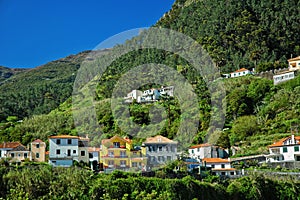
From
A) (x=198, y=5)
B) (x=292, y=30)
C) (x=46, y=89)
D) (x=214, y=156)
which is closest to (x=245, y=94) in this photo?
(x=214, y=156)

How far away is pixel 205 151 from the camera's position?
46.1 meters

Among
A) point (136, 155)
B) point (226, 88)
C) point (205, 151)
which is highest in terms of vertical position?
point (226, 88)

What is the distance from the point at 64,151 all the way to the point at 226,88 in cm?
3422

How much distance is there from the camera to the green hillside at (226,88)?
5331 centimetres

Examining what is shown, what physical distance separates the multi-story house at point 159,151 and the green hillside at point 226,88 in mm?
8538

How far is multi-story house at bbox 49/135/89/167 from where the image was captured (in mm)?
37906

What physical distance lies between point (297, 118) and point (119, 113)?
26.8 m

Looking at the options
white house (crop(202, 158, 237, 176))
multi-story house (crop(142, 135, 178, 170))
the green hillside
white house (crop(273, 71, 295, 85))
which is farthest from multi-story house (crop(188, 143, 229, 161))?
white house (crop(273, 71, 295, 85))

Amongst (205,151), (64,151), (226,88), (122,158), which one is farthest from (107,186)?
(226,88)

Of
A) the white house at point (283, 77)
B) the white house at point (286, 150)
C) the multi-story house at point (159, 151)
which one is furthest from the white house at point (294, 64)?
the multi-story house at point (159, 151)

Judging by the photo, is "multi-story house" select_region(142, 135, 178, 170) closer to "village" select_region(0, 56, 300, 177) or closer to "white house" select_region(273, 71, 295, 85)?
"village" select_region(0, 56, 300, 177)

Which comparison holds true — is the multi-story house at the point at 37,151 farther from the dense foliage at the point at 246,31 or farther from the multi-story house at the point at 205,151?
the dense foliage at the point at 246,31

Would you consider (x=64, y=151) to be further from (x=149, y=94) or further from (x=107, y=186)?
(x=149, y=94)

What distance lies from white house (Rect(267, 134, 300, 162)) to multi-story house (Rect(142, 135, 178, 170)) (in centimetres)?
925
